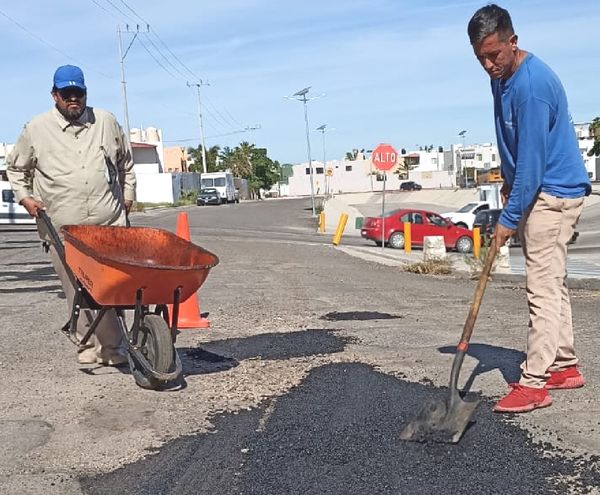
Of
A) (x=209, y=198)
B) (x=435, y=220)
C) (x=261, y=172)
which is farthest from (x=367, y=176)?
(x=435, y=220)

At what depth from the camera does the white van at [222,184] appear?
75069 millimetres

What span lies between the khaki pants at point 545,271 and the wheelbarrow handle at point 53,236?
3200 millimetres

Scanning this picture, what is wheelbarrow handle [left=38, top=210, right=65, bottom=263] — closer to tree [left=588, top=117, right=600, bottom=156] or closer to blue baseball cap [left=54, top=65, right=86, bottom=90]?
blue baseball cap [left=54, top=65, right=86, bottom=90]

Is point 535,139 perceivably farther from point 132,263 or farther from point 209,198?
point 209,198

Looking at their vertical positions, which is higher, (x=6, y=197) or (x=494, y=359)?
(x=6, y=197)

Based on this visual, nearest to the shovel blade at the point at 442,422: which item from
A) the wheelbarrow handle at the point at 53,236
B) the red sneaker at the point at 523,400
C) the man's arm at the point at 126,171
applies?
the red sneaker at the point at 523,400

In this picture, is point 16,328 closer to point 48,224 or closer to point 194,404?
point 48,224

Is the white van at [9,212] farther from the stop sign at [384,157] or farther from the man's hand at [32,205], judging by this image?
the man's hand at [32,205]

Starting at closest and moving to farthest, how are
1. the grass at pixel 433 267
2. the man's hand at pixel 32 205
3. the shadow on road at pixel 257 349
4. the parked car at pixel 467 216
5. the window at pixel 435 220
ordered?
the man's hand at pixel 32 205 → the shadow on road at pixel 257 349 → the grass at pixel 433 267 → the window at pixel 435 220 → the parked car at pixel 467 216

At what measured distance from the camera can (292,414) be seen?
16.3 feet

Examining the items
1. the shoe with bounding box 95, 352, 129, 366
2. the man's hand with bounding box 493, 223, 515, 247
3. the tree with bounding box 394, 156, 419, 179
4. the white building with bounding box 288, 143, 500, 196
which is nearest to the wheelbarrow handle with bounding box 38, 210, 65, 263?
the shoe with bounding box 95, 352, 129, 366

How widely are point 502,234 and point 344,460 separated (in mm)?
1606

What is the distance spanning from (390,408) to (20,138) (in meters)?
3.41

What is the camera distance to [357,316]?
8.95m
